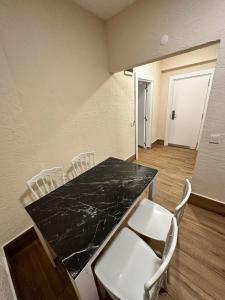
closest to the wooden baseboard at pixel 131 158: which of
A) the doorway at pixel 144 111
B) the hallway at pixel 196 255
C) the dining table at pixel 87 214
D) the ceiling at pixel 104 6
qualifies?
the doorway at pixel 144 111

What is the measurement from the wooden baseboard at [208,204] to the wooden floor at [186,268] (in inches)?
2.4

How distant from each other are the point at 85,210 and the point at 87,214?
0.15ft

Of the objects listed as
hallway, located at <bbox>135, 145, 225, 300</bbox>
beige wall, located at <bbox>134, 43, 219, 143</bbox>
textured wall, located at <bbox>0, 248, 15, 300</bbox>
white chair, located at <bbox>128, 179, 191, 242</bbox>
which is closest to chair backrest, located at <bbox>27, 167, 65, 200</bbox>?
textured wall, located at <bbox>0, 248, 15, 300</bbox>

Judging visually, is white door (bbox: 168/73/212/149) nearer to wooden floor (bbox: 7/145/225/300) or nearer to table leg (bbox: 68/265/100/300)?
wooden floor (bbox: 7/145/225/300)

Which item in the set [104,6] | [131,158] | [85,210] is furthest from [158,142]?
[85,210]

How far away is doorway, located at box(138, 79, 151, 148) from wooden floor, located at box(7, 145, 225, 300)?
2.48m

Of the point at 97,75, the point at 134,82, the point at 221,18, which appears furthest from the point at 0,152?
the point at 134,82

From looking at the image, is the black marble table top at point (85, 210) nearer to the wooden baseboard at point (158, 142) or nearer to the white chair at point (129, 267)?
the white chair at point (129, 267)

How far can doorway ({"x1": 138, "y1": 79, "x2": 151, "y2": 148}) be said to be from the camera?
357 centimetres

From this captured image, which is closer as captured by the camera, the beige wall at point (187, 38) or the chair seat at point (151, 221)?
the chair seat at point (151, 221)

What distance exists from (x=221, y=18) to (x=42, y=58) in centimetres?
182

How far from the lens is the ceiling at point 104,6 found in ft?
5.35

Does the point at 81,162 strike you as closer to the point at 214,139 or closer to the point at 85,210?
the point at 85,210

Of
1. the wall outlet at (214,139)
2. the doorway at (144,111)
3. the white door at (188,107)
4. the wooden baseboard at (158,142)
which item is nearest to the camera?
the wall outlet at (214,139)
